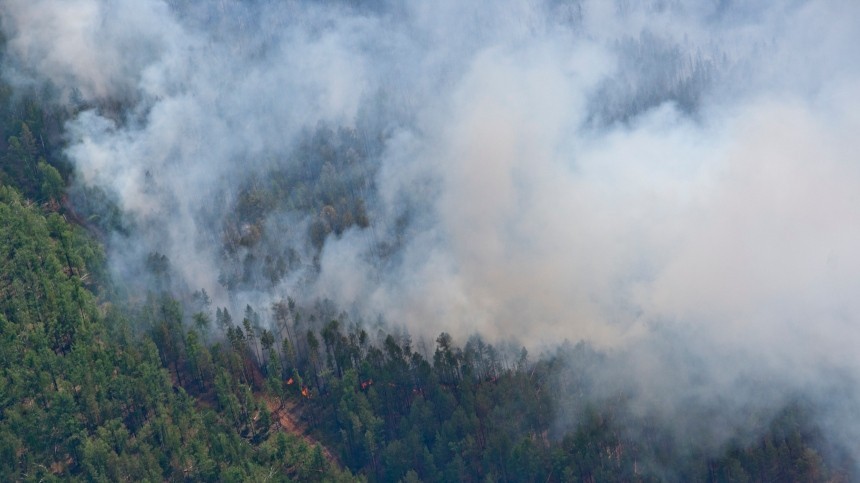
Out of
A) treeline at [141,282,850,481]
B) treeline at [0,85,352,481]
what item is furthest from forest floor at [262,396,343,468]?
treeline at [0,85,352,481]

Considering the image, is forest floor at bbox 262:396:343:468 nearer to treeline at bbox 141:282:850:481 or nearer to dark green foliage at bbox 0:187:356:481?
treeline at bbox 141:282:850:481

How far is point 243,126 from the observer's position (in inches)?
6683

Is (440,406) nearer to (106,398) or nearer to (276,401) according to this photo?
(276,401)

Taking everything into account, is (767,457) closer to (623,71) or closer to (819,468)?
(819,468)

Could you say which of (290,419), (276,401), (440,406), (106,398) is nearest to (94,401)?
(106,398)

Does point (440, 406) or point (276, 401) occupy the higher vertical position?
point (276, 401)

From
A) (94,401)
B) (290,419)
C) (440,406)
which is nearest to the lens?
(94,401)

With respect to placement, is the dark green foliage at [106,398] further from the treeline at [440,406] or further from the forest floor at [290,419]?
the forest floor at [290,419]

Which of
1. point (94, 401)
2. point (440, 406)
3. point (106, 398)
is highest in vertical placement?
point (106, 398)

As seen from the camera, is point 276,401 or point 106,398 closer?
point 106,398

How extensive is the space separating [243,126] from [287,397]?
51.3 metres

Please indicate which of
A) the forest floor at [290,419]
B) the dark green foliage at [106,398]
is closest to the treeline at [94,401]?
the dark green foliage at [106,398]

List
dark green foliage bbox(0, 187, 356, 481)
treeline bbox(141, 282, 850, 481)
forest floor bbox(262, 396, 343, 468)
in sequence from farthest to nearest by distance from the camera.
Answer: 1. forest floor bbox(262, 396, 343, 468)
2. treeline bbox(141, 282, 850, 481)
3. dark green foliage bbox(0, 187, 356, 481)

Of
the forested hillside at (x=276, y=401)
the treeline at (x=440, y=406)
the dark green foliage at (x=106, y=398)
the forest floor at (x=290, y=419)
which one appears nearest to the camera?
the dark green foliage at (x=106, y=398)
